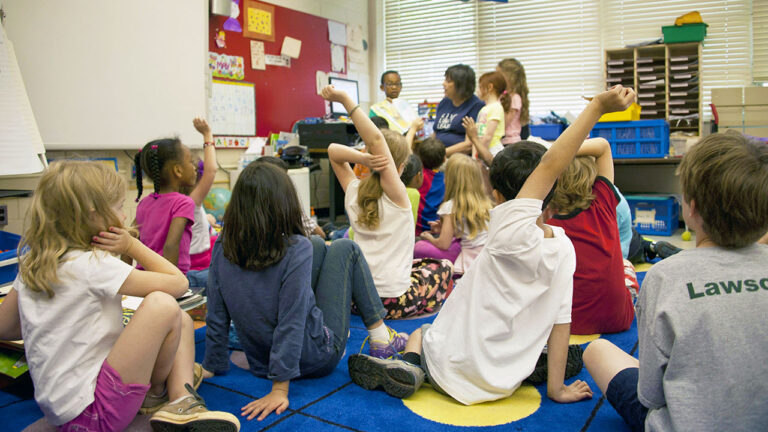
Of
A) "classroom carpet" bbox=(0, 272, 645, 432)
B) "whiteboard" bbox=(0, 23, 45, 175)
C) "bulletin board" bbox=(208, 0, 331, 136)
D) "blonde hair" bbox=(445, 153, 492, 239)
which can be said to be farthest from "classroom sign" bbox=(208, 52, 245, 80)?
"classroom carpet" bbox=(0, 272, 645, 432)

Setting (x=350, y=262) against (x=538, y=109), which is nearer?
(x=350, y=262)

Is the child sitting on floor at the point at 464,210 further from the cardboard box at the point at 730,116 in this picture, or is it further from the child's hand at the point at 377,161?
the cardboard box at the point at 730,116

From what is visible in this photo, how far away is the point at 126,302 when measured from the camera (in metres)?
1.91

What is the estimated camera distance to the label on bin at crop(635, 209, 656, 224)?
14.2ft

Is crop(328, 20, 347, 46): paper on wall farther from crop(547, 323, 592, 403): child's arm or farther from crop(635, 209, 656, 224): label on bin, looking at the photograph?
crop(547, 323, 592, 403): child's arm

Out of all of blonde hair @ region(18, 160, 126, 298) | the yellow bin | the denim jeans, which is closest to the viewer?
blonde hair @ region(18, 160, 126, 298)

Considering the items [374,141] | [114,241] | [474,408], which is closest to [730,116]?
[374,141]

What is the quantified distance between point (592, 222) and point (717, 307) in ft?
3.21

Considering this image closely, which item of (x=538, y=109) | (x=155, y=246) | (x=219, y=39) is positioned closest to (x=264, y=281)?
(x=155, y=246)

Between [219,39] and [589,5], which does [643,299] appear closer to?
[219,39]

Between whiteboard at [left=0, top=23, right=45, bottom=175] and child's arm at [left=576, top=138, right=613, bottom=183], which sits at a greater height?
whiteboard at [left=0, top=23, right=45, bottom=175]

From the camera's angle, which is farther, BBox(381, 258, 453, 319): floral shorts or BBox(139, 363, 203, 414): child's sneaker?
BBox(381, 258, 453, 319): floral shorts

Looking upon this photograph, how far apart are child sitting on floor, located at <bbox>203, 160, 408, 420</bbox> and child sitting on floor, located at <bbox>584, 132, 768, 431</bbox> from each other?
84 centimetres

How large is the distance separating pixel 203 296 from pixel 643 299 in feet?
5.33
